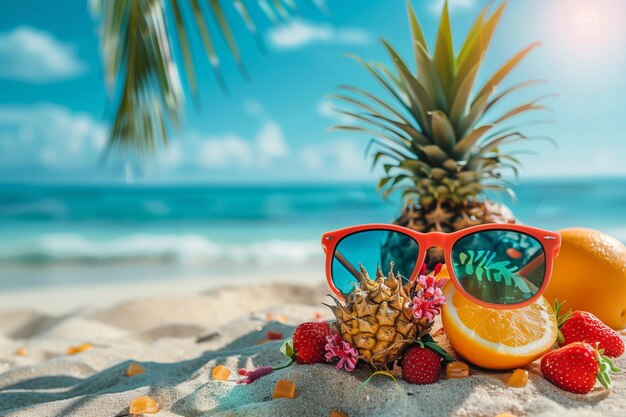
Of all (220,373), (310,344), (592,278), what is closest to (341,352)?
(310,344)

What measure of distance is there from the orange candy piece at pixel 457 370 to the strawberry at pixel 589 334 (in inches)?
19.0

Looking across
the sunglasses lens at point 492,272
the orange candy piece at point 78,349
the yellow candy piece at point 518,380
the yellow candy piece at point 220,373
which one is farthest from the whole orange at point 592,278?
the orange candy piece at point 78,349

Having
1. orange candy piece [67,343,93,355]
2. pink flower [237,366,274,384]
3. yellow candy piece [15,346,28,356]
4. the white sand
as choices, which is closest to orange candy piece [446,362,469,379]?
the white sand

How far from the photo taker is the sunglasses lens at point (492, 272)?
6.28 ft

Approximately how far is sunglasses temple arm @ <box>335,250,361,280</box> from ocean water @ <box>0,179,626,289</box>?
4.31 ft

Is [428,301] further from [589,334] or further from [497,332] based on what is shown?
[589,334]

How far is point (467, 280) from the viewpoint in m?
1.97

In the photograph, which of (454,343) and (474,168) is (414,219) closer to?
(474,168)

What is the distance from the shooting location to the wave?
1109cm

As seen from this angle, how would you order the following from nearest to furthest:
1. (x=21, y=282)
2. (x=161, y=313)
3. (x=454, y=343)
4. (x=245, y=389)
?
1. (x=454, y=343)
2. (x=245, y=389)
3. (x=161, y=313)
4. (x=21, y=282)

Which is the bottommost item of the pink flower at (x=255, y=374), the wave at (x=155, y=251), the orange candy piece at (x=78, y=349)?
the wave at (x=155, y=251)

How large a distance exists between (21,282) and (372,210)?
651 inches

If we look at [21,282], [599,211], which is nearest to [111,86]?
[21,282]

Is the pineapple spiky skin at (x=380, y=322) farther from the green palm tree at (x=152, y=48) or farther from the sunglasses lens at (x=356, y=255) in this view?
the green palm tree at (x=152, y=48)
